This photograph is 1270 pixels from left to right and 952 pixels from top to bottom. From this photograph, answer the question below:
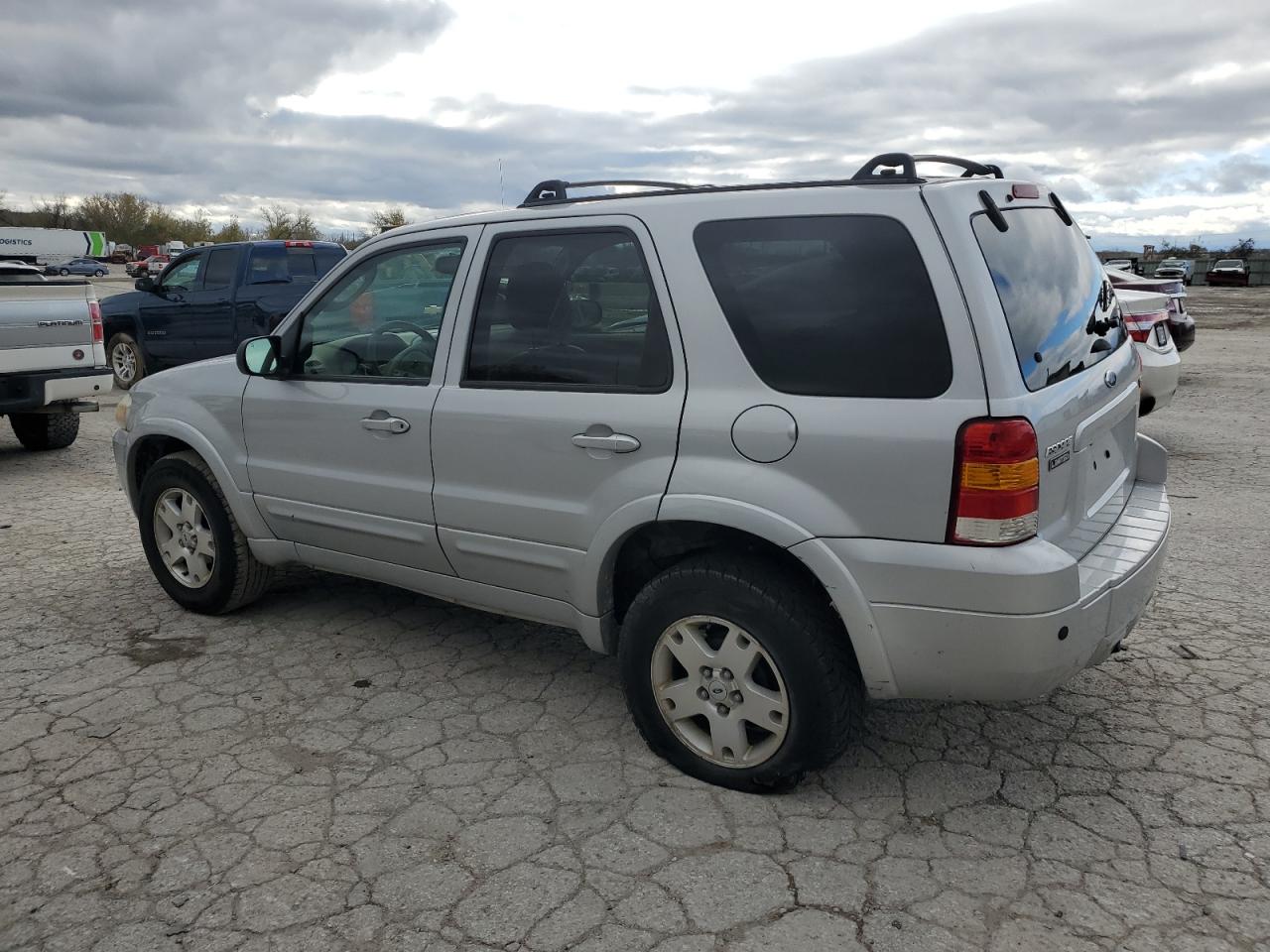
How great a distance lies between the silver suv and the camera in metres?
2.63

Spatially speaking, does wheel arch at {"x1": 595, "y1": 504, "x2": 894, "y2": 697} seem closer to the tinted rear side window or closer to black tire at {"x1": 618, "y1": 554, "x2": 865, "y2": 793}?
black tire at {"x1": 618, "y1": 554, "x2": 865, "y2": 793}

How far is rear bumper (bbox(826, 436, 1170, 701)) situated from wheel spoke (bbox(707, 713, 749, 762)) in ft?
1.69

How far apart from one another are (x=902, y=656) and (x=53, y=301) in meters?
7.84

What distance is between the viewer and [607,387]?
3217 millimetres

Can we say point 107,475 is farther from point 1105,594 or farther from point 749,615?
point 1105,594

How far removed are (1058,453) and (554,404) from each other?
5.09 ft

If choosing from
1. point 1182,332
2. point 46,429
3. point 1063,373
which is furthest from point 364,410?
point 1182,332

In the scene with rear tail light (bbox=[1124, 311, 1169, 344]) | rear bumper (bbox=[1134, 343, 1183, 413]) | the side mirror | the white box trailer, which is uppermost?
the white box trailer

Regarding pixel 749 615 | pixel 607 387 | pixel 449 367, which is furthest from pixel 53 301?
pixel 749 615

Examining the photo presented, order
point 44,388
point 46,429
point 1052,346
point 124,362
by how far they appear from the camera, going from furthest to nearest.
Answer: point 124,362 < point 46,429 < point 44,388 < point 1052,346

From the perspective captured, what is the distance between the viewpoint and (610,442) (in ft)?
10.3

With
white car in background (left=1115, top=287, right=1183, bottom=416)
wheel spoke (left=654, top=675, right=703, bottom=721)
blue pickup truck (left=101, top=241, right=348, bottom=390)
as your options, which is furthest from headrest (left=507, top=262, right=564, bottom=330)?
blue pickup truck (left=101, top=241, right=348, bottom=390)

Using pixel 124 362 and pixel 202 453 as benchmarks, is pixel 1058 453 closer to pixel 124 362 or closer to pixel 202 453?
pixel 202 453

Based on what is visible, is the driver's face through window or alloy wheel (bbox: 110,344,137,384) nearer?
the driver's face through window
